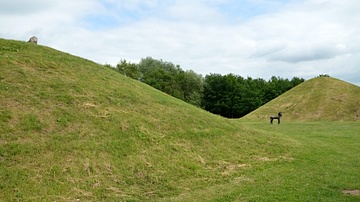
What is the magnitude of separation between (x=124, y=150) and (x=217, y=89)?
6021cm

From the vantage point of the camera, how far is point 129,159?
9133 millimetres

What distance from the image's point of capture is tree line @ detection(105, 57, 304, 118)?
65250 millimetres

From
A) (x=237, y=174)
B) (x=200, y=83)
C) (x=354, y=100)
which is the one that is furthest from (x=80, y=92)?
(x=200, y=83)

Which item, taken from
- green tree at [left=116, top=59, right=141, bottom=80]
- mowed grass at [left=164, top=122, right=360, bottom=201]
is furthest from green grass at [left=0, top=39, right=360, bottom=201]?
green tree at [left=116, top=59, right=141, bottom=80]

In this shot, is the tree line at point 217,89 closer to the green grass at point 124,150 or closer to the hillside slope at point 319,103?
the hillside slope at point 319,103

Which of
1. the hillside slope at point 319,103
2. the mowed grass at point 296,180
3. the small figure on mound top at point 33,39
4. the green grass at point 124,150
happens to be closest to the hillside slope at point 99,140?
the green grass at point 124,150

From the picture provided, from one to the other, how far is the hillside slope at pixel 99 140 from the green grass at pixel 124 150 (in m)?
0.03

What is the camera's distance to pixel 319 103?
1524 inches

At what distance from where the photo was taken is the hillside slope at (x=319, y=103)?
1407 inches

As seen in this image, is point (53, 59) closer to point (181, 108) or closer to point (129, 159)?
point (181, 108)

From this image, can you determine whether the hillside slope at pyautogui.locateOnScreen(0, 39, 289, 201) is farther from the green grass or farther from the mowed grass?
the mowed grass

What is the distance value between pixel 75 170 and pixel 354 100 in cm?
3760

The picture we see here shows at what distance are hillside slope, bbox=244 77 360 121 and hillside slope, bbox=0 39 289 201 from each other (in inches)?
922

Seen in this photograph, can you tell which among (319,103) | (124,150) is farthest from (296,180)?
(319,103)
